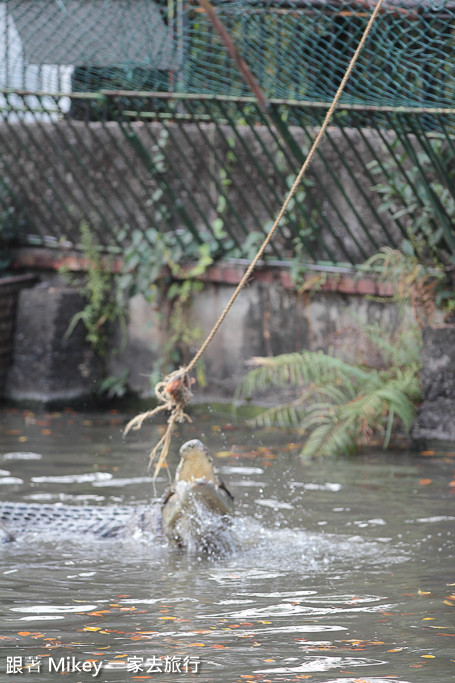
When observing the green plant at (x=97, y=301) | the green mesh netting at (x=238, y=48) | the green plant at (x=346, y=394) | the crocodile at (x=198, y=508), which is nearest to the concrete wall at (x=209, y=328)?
the green plant at (x=97, y=301)

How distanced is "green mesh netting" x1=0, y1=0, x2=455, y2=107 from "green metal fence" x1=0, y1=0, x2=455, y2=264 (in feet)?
0.05

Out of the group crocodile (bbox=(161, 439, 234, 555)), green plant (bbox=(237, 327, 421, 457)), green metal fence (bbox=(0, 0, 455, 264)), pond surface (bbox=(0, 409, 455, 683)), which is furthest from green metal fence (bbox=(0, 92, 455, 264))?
crocodile (bbox=(161, 439, 234, 555))

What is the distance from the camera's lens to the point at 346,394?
8.42m

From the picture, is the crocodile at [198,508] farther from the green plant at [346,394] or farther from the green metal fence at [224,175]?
the green metal fence at [224,175]

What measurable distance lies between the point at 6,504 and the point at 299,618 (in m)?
2.26

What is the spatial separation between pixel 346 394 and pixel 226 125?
262cm

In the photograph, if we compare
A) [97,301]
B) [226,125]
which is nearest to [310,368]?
[226,125]

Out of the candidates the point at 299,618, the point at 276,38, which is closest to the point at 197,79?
the point at 276,38

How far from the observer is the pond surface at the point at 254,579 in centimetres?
381

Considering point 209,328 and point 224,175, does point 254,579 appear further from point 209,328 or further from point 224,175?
point 224,175

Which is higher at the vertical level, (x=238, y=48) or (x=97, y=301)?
(x=238, y=48)

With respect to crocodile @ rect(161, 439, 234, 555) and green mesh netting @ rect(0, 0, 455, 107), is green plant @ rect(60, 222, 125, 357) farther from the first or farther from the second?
crocodile @ rect(161, 439, 234, 555)

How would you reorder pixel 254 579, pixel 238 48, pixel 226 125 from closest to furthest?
pixel 254 579 → pixel 238 48 → pixel 226 125

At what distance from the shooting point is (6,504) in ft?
19.8
